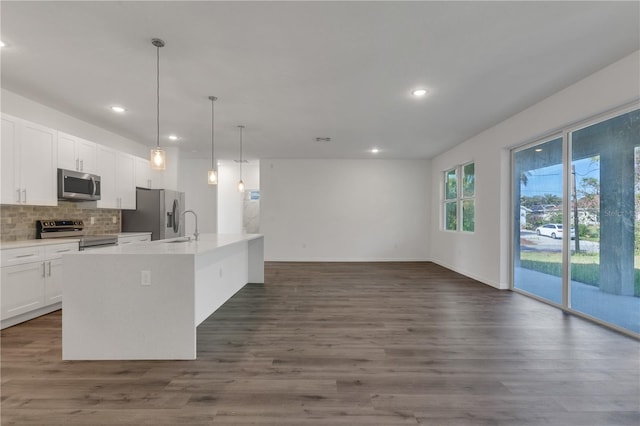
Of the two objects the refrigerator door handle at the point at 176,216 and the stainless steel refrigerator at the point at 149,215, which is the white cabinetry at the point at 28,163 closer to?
the stainless steel refrigerator at the point at 149,215

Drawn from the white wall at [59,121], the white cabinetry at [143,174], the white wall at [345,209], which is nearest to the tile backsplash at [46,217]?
the white cabinetry at [143,174]

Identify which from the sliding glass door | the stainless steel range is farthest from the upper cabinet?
the sliding glass door

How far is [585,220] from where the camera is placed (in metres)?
3.48

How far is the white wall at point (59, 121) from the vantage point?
3629 mm

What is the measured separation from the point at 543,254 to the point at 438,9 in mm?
3679

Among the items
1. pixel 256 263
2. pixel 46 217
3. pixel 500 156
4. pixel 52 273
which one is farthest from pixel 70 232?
pixel 500 156

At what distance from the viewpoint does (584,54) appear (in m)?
2.73

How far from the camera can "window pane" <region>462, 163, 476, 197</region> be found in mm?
5969

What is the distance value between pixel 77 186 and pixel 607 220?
6528 millimetres

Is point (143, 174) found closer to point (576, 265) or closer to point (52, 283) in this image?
point (52, 283)

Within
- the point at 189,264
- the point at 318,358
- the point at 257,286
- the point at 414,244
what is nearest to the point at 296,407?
the point at 318,358

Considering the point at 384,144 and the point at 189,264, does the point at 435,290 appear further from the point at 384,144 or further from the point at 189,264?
the point at 189,264

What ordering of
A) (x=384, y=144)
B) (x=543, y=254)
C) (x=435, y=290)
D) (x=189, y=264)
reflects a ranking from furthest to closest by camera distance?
(x=384, y=144) < (x=435, y=290) < (x=543, y=254) < (x=189, y=264)

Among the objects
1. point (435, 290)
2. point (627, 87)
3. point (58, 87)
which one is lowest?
point (435, 290)
